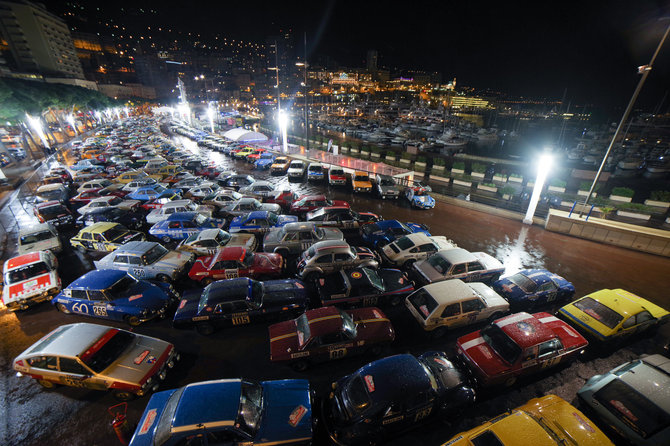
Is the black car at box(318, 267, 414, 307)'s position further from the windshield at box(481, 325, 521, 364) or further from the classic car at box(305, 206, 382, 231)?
the classic car at box(305, 206, 382, 231)

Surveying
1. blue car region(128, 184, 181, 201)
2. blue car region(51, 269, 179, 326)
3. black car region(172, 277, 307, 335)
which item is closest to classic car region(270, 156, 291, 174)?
blue car region(128, 184, 181, 201)

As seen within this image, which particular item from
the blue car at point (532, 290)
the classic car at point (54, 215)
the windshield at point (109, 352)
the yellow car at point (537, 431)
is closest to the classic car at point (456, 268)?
the blue car at point (532, 290)

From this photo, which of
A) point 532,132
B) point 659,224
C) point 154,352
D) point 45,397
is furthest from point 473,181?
point 532,132

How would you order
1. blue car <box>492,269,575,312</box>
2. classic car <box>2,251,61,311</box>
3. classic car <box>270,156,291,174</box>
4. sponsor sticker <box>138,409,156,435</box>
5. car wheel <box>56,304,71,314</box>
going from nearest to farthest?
sponsor sticker <box>138,409,156,435</box>, car wheel <box>56,304,71,314</box>, classic car <box>2,251,61,311</box>, blue car <box>492,269,575,312</box>, classic car <box>270,156,291,174</box>

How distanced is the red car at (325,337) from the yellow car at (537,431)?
2.85 metres

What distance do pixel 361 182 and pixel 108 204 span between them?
1706 cm

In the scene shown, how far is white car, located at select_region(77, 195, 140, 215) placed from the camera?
1598 cm

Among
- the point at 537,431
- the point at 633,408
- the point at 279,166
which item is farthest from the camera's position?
the point at 279,166

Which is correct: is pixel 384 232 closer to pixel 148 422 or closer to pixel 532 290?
pixel 532 290

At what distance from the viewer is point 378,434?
533cm

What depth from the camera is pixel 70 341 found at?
662cm

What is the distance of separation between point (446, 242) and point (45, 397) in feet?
46.7

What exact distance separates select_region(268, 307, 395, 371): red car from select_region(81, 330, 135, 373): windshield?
374 centimetres

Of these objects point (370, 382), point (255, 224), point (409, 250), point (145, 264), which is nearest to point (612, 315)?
point (409, 250)
